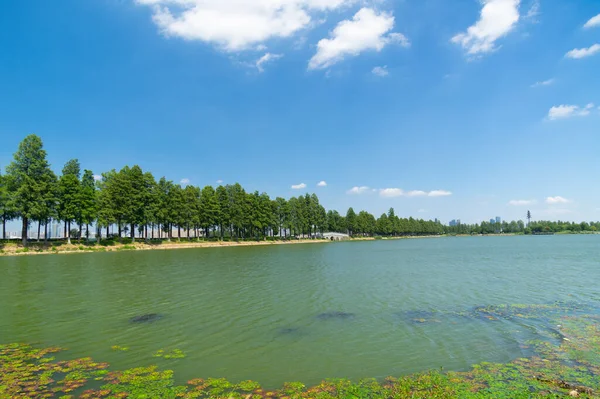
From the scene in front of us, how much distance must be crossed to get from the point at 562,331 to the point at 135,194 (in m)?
92.0

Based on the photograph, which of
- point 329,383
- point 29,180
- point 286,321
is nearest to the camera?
point 329,383

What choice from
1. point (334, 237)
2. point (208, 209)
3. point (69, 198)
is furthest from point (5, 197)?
point (334, 237)

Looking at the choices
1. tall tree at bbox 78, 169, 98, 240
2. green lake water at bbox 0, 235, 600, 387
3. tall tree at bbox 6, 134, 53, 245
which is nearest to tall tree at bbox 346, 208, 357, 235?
tall tree at bbox 78, 169, 98, 240

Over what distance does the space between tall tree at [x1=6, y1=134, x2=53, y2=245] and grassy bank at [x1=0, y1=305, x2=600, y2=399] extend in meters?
67.8

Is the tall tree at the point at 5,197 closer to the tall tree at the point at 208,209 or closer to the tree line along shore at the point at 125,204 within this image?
the tree line along shore at the point at 125,204

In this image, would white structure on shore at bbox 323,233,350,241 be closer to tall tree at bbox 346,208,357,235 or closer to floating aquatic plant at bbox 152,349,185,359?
tall tree at bbox 346,208,357,235

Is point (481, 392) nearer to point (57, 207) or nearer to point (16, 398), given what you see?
point (16, 398)

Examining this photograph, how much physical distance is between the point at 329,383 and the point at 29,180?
78429mm

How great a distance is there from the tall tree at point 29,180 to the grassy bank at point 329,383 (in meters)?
67.8

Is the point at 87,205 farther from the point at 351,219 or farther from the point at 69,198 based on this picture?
the point at 351,219

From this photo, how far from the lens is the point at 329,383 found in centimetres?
1022

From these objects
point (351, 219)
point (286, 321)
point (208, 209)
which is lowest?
point (286, 321)

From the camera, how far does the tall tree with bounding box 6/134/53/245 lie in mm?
64938

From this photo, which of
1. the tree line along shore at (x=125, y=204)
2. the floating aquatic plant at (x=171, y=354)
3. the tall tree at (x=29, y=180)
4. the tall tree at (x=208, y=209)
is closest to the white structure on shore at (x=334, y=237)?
the tree line along shore at (x=125, y=204)
